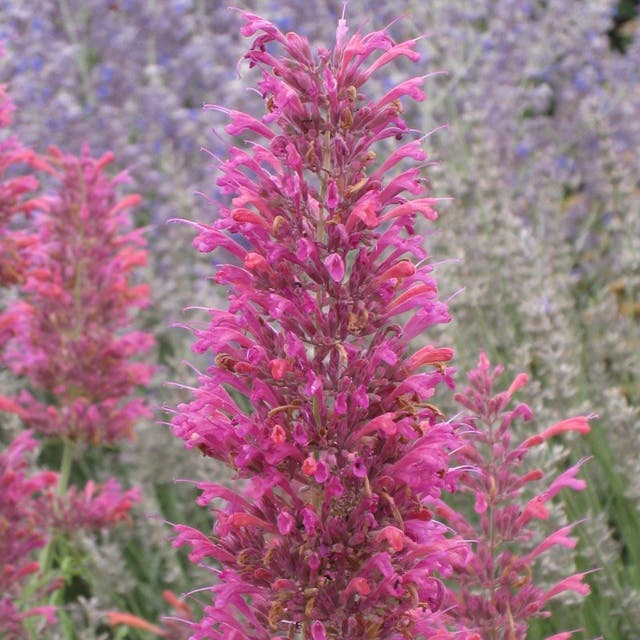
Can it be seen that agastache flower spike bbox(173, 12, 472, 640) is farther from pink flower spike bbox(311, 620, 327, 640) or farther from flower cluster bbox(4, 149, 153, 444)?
flower cluster bbox(4, 149, 153, 444)

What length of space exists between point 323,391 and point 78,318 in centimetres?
231

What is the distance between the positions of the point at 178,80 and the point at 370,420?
18.6 ft

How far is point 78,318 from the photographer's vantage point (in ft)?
14.7

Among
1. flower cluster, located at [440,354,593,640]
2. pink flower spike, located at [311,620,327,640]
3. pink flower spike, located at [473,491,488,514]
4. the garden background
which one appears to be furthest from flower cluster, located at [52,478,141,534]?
pink flower spike, located at [311,620,327,640]

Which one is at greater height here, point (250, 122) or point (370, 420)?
point (250, 122)

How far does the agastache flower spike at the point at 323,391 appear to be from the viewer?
234 centimetres

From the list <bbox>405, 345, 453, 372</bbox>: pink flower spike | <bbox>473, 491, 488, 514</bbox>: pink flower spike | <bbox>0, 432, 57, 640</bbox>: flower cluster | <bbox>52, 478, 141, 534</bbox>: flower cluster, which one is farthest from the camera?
<bbox>52, 478, 141, 534</bbox>: flower cluster

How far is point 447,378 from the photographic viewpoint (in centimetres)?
242

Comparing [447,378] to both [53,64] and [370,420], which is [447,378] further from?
[53,64]

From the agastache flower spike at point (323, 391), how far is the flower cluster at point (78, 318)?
6.72 feet

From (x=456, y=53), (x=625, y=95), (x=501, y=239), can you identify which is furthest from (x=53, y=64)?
(x=625, y=95)

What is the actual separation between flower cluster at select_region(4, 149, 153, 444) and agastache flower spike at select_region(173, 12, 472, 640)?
6.72ft

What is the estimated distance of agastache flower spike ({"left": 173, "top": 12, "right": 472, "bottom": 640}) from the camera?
234 cm

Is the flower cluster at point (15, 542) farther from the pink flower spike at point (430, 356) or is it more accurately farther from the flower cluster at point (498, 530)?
the pink flower spike at point (430, 356)
